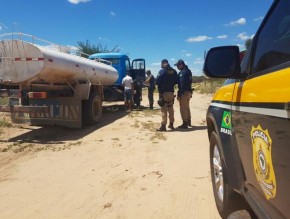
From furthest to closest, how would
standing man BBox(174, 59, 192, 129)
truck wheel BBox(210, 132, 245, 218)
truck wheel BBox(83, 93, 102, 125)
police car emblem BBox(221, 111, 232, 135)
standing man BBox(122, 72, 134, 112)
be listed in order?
standing man BBox(122, 72, 134, 112) → truck wheel BBox(83, 93, 102, 125) → standing man BBox(174, 59, 192, 129) → truck wheel BBox(210, 132, 245, 218) → police car emblem BBox(221, 111, 232, 135)

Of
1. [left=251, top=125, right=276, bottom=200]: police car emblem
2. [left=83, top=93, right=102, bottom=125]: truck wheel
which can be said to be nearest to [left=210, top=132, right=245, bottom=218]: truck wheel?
[left=251, top=125, right=276, bottom=200]: police car emblem

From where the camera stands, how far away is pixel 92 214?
13.4ft

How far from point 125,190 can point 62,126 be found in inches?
262

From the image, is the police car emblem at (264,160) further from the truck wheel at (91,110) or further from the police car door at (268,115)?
the truck wheel at (91,110)

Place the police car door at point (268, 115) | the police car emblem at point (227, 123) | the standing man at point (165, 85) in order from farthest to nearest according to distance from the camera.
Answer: the standing man at point (165, 85) < the police car emblem at point (227, 123) < the police car door at point (268, 115)

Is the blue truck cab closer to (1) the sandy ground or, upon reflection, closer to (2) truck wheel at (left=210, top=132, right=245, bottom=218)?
(1) the sandy ground

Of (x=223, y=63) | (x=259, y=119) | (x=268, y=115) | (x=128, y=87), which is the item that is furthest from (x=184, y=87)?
(x=268, y=115)

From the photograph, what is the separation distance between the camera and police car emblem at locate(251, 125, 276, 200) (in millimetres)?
1858

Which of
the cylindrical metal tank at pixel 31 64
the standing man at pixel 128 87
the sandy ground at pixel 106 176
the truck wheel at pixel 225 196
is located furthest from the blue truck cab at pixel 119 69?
the truck wheel at pixel 225 196

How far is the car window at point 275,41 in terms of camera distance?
1.97 m

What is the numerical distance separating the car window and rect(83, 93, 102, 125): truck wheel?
906 cm

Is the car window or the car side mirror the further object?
the car side mirror

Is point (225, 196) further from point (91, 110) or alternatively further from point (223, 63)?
point (91, 110)

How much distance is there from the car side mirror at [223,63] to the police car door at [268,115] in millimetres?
91
